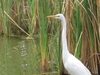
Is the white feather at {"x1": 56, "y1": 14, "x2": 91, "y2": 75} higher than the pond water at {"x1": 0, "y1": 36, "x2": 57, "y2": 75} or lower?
higher

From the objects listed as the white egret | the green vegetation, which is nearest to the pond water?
the green vegetation

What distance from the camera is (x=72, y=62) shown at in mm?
4430

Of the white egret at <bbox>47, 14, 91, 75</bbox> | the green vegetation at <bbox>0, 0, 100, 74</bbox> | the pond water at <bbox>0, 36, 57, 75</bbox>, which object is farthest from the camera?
the pond water at <bbox>0, 36, 57, 75</bbox>

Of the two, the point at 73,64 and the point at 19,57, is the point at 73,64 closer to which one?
the point at 73,64

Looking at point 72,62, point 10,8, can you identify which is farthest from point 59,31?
point 10,8

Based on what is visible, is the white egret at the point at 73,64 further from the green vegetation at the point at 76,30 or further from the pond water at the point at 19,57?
the pond water at the point at 19,57

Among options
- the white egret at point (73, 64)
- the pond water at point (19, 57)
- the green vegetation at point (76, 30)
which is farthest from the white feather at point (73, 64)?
the pond water at point (19, 57)

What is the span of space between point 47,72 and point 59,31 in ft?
2.69

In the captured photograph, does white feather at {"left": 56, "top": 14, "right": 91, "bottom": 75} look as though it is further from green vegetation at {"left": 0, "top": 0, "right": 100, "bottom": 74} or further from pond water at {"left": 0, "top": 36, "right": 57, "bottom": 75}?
pond water at {"left": 0, "top": 36, "right": 57, "bottom": 75}

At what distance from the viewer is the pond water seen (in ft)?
19.0

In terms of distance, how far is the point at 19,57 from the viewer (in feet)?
22.2

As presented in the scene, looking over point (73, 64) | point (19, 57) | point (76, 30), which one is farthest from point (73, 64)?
point (19, 57)

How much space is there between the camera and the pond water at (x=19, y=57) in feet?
19.0

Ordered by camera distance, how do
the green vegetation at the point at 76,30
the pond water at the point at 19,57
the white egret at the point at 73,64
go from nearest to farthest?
the white egret at the point at 73,64, the green vegetation at the point at 76,30, the pond water at the point at 19,57
